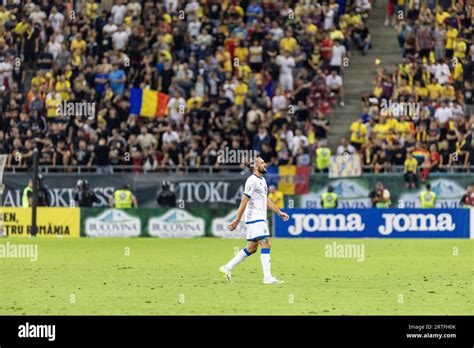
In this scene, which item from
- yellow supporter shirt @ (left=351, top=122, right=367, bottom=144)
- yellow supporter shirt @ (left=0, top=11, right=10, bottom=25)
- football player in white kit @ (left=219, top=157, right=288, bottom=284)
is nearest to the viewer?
football player in white kit @ (left=219, top=157, right=288, bottom=284)

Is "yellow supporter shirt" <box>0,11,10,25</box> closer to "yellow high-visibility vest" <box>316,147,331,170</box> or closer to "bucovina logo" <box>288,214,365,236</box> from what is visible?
"yellow high-visibility vest" <box>316,147,331,170</box>

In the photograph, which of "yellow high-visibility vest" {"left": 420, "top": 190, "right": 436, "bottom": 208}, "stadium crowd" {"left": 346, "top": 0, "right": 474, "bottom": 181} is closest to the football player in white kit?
"yellow high-visibility vest" {"left": 420, "top": 190, "right": 436, "bottom": 208}

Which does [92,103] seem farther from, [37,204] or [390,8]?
[390,8]

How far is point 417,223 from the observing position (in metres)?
40.1

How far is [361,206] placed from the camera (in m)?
41.0

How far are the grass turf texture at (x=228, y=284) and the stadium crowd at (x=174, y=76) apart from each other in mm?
5991

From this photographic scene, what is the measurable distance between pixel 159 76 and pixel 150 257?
14.1 metres

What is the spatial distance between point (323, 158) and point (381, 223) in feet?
9.38

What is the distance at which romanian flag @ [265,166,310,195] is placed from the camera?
41.0 metres

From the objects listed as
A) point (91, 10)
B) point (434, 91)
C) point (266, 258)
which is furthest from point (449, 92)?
point (266, 258)

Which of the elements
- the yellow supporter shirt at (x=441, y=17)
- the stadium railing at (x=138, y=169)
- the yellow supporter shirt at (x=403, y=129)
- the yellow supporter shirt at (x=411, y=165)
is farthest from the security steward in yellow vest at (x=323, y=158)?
the yellow supporter shirt at (x=441, y=17)

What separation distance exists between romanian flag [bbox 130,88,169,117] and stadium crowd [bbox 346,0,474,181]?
6653mm

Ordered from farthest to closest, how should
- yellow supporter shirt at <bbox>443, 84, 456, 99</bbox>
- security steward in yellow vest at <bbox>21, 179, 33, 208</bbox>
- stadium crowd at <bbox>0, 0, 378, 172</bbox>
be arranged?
stadium crowd at <bbox>0, 0, 378, 172</bbox>, yellow supporter shirt at <bbox>443, 84, 456, 99</bbox>, security steward in yellow vest at <bbox>21, 179, 33, 208</bbox>

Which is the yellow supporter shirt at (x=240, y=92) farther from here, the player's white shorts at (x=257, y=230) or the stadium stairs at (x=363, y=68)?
the player's white shorts at (x=257, y=230)
